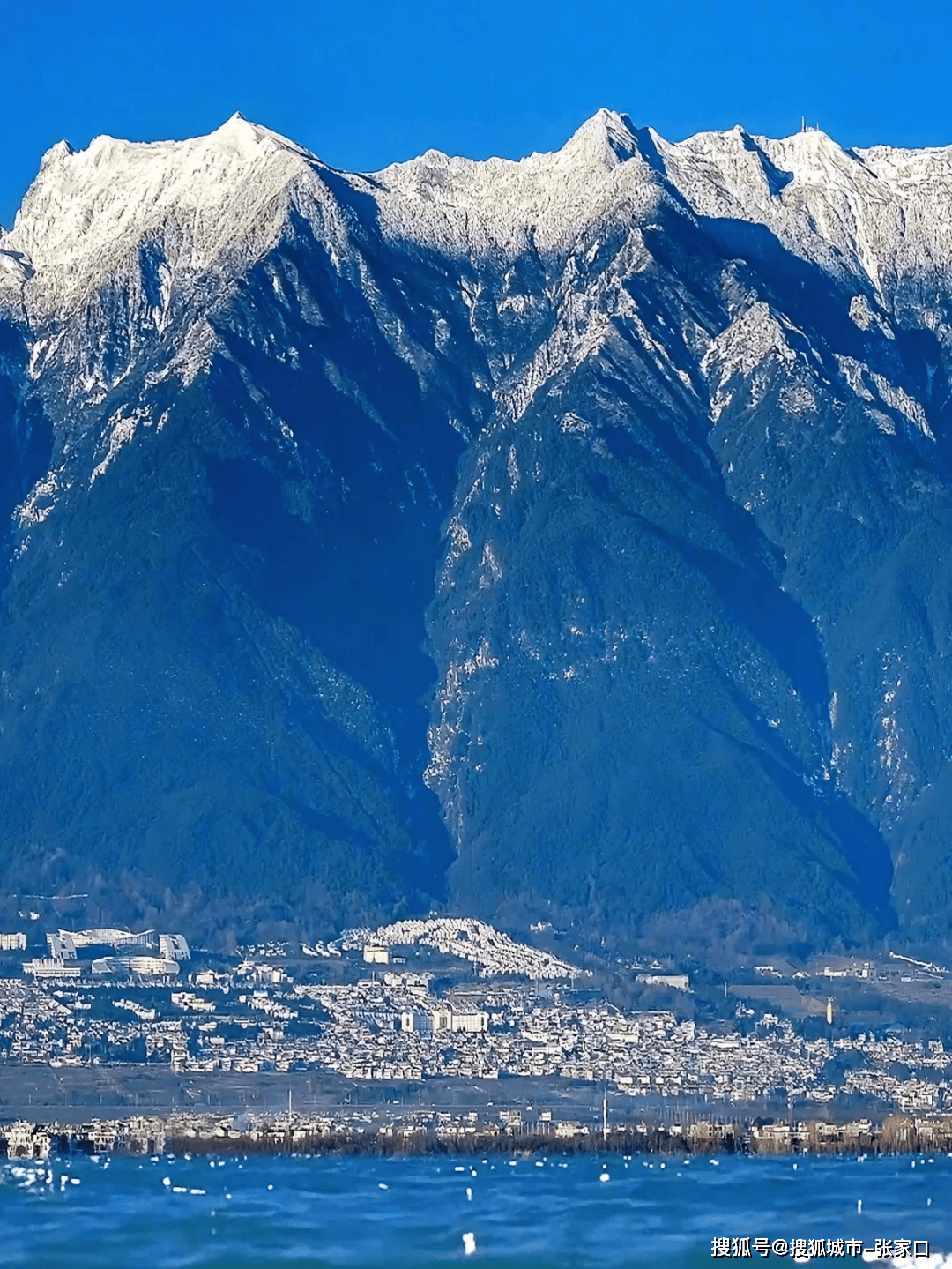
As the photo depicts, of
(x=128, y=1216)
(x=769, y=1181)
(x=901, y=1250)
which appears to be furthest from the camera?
(x=769, y=1181)

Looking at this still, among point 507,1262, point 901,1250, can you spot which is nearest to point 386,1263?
point 507,1262

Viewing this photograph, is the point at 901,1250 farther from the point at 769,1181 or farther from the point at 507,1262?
the point at 769,1181

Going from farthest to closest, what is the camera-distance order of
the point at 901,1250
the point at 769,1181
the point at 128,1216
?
1. the point at 769,1181
2. the point at 128,1216
3. the point at 901,1250

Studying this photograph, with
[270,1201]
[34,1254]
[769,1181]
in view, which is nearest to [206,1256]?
[34,1254]

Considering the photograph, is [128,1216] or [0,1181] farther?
[0,1181]

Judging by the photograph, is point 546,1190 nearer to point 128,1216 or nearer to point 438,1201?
point 438,1201

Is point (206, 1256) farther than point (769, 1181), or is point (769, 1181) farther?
point (769, 1181)
